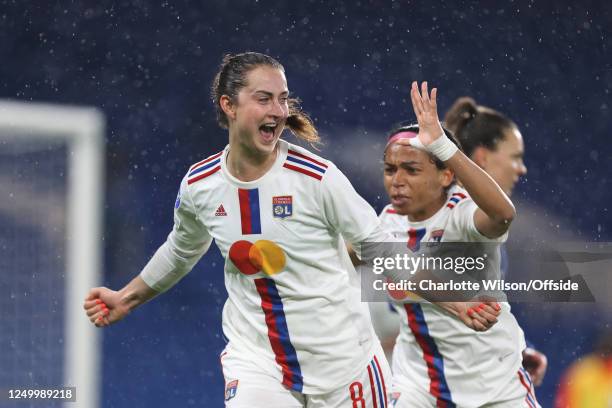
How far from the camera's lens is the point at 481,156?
13.7ft

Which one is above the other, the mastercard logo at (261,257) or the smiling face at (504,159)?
the smiling face at (504,159)

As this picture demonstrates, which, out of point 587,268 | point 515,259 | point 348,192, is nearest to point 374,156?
point 515,259

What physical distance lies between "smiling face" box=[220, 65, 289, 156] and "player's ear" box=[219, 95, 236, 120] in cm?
2

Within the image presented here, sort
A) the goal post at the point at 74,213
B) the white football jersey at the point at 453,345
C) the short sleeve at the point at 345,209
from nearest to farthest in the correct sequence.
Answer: the short sleeve at the point at 345,209
the white football jersey at the point at 453,345
the goal post at the point at 74,213

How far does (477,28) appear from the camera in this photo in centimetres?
746

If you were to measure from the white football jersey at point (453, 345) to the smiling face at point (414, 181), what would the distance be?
0.05 meters

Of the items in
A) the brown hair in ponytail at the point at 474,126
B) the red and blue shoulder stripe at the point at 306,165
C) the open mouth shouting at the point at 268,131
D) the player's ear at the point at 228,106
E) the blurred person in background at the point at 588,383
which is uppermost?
the brown hair in ponytail at the point at 474,126

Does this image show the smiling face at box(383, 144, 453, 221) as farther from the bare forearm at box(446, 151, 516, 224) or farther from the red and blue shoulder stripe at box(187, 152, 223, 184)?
the red and blue shoulder stripe at box(187, 152, 223, 184)

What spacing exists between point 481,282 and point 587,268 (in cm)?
95

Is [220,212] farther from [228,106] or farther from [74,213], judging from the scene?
[74,213]

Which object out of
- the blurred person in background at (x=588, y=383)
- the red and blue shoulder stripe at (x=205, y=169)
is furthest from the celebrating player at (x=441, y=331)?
the blurred person in background at (x=588, y=383)

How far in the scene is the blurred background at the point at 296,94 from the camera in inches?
239

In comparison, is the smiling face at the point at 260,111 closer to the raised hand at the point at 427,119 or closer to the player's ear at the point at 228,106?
the player's ear at the point at 228,106

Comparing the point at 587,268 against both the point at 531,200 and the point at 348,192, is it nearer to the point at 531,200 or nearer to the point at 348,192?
the point at 348,192
